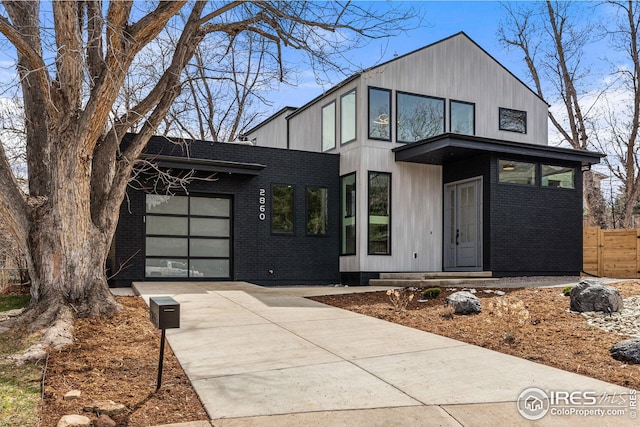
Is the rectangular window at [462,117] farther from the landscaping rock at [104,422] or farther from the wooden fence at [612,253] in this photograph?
the landscaping rock at [104,422]

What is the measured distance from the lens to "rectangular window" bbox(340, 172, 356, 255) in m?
14.3

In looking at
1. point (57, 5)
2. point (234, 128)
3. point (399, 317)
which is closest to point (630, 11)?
point (234, 128)

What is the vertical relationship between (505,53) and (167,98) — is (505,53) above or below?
above

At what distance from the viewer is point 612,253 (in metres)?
15.8

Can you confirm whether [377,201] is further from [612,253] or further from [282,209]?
[612,253]

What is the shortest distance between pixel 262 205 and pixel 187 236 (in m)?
2.13

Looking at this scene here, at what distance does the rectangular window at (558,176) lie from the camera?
46.4ft

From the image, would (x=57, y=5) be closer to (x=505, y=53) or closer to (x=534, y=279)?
(x=534, y=279)

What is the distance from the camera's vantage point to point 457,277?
12945mm

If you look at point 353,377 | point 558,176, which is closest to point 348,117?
point 558,176

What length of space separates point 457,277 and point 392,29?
6.74 meters

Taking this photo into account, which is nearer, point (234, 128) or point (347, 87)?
point (347, 87)

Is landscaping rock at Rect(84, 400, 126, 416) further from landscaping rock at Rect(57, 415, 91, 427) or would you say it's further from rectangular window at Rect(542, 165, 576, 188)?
rectangular window at Rect(542, 165, 576, 188)

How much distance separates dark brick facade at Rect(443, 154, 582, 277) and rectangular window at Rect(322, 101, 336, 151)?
3518 millimetres
